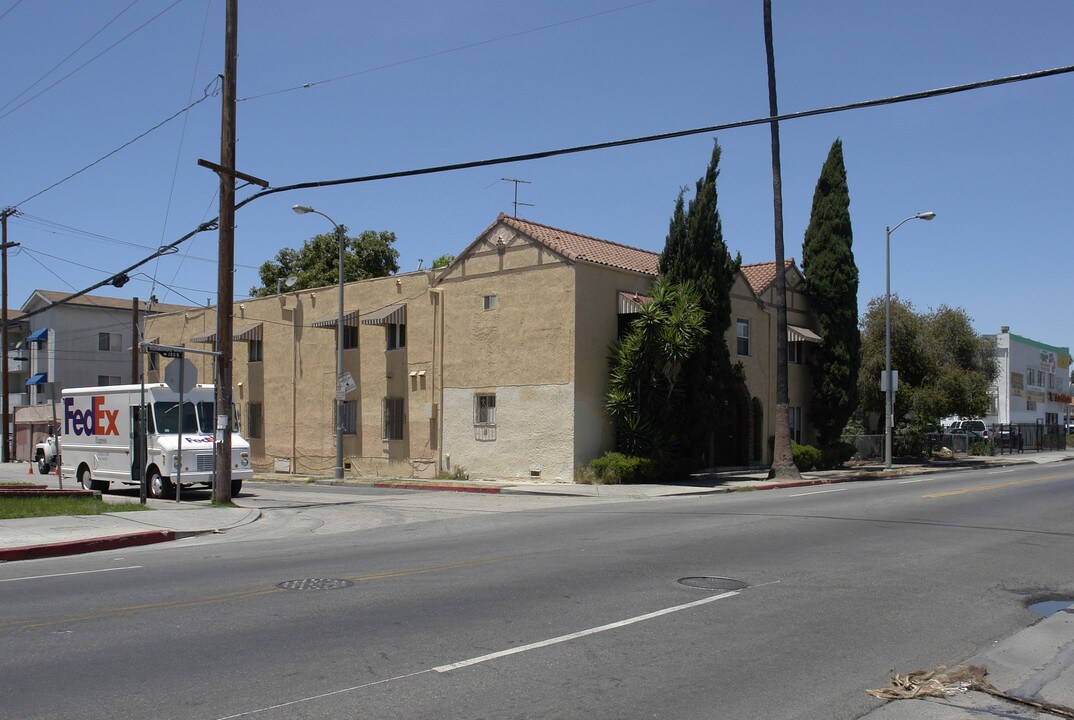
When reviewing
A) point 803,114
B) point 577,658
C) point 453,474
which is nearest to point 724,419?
point 453,474

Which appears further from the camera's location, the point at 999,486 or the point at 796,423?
the point at 796,423

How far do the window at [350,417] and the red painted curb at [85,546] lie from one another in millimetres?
18049

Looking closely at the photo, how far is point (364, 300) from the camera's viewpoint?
33.2 m

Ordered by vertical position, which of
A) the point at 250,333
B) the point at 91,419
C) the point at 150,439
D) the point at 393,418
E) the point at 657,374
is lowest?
the point at 150,439

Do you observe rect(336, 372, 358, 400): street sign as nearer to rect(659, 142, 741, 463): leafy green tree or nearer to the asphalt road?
rect(659, 142, 741, 463): leafy green tree

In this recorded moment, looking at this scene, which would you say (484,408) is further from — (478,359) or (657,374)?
(657,374)

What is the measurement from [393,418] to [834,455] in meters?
16.7

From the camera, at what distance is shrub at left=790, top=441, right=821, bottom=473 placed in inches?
1267

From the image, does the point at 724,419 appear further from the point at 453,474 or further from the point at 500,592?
the point at 500,592

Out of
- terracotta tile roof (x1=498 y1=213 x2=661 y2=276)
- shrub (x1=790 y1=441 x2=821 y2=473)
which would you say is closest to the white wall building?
shrub (x1=790 y1=441 x2=821 y2=473)

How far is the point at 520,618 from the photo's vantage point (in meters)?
8.15

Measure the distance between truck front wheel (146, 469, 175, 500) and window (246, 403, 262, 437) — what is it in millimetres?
15758

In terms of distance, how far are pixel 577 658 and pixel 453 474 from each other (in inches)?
885

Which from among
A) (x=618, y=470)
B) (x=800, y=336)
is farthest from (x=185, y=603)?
(x=800, y=336)
